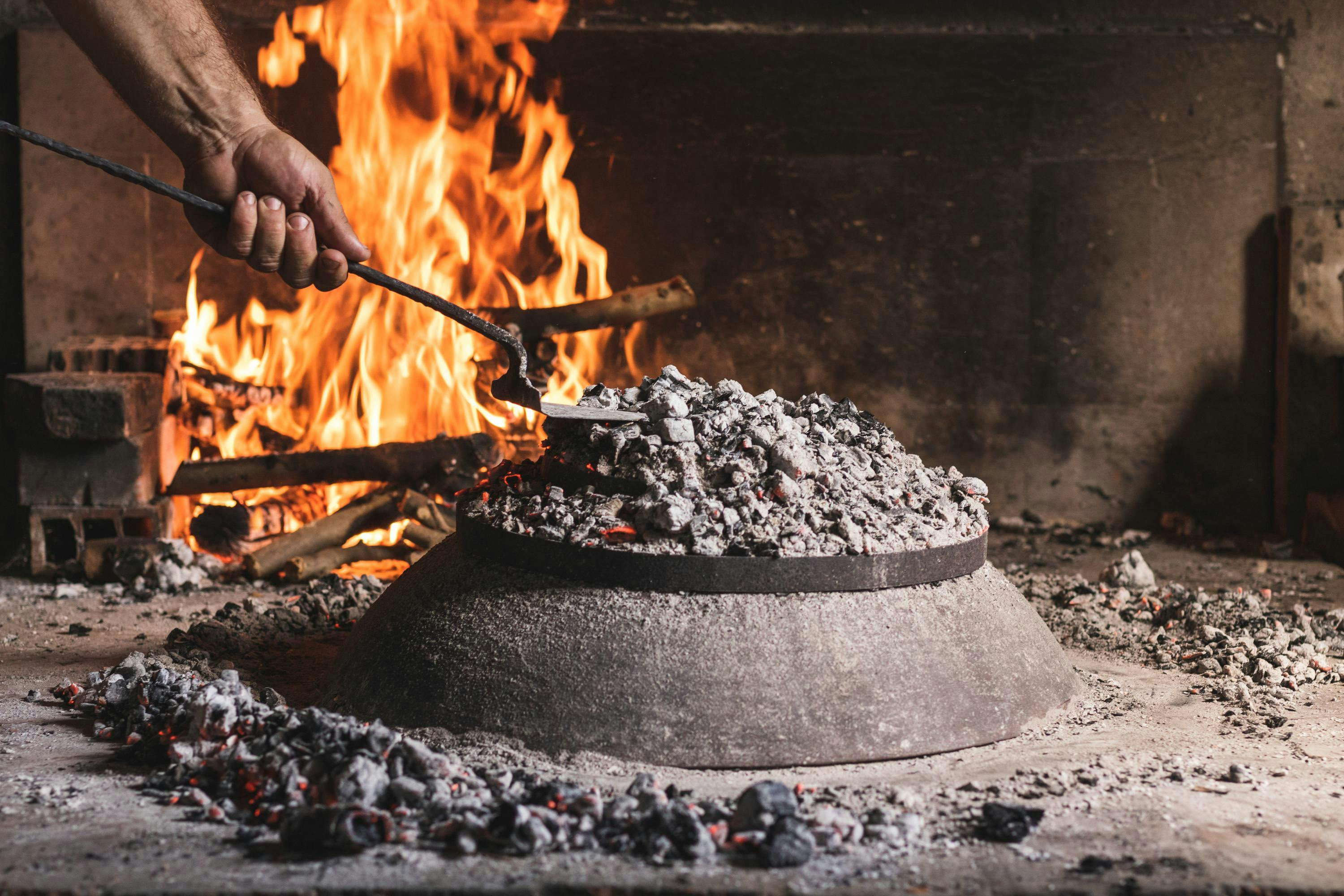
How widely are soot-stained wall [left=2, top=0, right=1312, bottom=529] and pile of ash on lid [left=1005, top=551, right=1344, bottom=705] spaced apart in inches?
62.4

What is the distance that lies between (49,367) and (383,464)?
1.60 metres

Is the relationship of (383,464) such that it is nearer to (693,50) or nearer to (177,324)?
(177,324)

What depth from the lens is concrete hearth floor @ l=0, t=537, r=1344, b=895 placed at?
1.98 metres

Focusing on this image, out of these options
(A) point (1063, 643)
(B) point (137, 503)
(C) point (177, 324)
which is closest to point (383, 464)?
(B) point (137, 503)

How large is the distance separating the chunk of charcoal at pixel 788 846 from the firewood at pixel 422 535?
10.1ft

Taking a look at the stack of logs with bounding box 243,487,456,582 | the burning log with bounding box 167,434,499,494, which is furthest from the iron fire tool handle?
the burning log with bounding box 167,434,499,494

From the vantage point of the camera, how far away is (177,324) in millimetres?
5676

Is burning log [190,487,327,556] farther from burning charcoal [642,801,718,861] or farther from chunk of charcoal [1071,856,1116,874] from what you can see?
chunk of charcoal [1071,856,1116,874]

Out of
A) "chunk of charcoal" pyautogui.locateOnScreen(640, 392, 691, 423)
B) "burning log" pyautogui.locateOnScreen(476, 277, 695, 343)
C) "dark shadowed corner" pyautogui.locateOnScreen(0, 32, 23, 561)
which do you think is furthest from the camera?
"dark shadowed corner" pyautogui.locateOnScreen(0, 32, 23, 561)

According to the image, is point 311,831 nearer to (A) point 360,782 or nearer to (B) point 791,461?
(A) point 360,782

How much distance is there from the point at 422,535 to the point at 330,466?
550 millimetres

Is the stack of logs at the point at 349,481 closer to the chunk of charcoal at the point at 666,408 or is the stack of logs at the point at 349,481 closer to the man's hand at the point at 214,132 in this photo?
the man's hand at the point at 214,132

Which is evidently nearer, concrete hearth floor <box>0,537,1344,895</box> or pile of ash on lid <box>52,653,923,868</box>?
concrete hearth floor <box>0,537,1344,895</box>

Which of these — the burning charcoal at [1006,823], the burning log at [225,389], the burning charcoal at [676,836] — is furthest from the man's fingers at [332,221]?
the burning log at [225,389]
